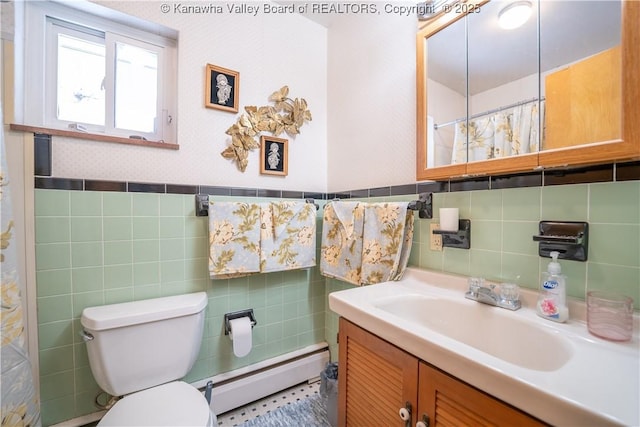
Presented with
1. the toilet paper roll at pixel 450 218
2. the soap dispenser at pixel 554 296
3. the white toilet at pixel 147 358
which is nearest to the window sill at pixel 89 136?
the white toilet at pixel 147 358

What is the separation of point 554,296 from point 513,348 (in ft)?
0.63

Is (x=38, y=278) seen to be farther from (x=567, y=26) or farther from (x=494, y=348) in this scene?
(x=567, y=26)

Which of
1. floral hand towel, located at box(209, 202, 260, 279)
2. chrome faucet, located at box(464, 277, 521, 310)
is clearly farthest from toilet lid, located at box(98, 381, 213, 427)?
chrome faucet, located at box(464, 277, 521, 310)

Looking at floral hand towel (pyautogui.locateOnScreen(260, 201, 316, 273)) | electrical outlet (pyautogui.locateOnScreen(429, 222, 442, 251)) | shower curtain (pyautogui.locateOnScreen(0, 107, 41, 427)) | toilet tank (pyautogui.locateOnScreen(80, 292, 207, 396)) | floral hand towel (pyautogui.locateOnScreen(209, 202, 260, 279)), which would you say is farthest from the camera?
floral hand towel (pyautogui.locateOnScreen(260, 201, 316, 273))

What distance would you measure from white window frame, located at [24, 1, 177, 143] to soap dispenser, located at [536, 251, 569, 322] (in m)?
1.68

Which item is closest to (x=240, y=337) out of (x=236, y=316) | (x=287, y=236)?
(x=236, y=316)

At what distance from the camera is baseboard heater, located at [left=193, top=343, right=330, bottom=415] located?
1.38 meters

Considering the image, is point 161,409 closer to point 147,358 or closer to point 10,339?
point 147,358

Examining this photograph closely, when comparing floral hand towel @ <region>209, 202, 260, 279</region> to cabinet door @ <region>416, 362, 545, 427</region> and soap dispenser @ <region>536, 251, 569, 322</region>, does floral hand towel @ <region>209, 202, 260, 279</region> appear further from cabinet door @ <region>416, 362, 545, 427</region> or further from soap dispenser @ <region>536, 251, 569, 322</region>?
soap dispenser @ <region>536, 251, 569, 322</region>

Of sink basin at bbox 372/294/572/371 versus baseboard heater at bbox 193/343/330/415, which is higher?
sink basin at bbox 372/294/572/371

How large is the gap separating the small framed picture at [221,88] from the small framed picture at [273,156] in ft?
0.80

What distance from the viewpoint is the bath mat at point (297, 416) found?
1321mm

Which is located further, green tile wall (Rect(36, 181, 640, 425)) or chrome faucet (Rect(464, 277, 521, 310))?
chrome faucet (Rect(464, 277, 521, 310))

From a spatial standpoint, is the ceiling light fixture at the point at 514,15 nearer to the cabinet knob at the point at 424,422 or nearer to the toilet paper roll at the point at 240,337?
the cabinet knob at the point at 424,422
